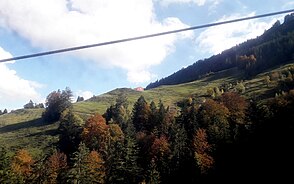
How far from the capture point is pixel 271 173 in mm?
91250

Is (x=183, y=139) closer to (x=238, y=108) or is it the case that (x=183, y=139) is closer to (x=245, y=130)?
(x=245, y=130)

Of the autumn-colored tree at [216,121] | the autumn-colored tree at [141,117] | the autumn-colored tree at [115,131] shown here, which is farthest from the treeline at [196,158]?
the autumn-colored tree at [141,117]

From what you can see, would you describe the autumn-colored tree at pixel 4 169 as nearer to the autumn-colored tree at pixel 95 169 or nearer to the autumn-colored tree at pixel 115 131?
the autumn-colored tree at pixel 95 169

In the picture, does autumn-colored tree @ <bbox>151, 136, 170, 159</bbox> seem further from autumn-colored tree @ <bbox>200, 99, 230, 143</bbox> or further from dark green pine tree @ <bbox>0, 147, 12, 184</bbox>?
dark green pine tree @ <bbox>0, 147, 12, 184</bbox>

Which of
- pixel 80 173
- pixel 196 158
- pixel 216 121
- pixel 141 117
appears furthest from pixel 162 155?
pixel 141 117

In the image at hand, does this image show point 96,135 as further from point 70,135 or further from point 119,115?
point 119,115

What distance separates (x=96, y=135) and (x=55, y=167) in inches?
1570

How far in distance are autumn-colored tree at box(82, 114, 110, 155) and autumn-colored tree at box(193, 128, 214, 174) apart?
39689 mm

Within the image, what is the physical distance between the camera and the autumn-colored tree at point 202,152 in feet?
316

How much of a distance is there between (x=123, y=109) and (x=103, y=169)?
257 ft

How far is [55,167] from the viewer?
10762cm

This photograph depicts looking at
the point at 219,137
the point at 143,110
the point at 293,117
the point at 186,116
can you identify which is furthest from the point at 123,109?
the point at 293,117

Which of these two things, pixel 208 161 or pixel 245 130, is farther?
pixel 245 130

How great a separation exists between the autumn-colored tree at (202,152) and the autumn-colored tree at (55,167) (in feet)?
123
